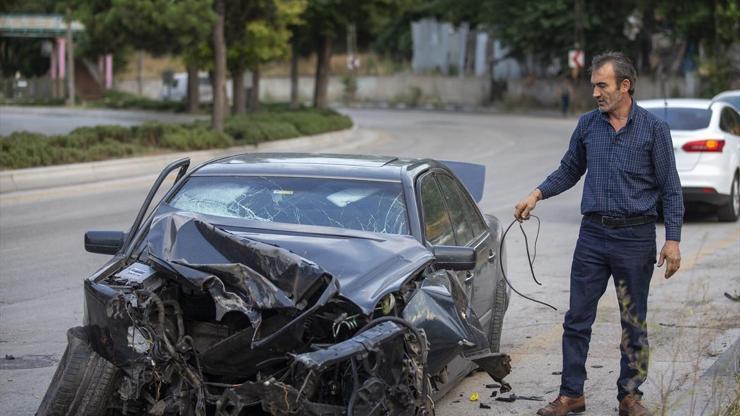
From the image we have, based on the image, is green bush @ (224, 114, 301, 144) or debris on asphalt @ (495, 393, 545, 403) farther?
green bush @ (224, 114, 301, 144)

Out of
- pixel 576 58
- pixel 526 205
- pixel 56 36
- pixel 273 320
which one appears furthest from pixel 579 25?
pixel 273 320

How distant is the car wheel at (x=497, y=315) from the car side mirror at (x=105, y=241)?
2.36 metres

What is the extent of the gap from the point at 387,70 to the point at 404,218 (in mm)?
70169

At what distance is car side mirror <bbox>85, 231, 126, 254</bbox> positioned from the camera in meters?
6.49

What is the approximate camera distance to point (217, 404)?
4805mm

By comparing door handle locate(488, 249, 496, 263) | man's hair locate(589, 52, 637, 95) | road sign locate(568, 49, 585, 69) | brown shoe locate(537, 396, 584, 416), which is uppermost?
road sign locate(568, 49, 585, 69)

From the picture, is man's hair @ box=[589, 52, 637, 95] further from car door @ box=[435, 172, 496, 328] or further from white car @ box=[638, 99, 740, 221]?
white car @ box=[638, 99, 740, 221]

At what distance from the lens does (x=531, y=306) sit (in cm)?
984

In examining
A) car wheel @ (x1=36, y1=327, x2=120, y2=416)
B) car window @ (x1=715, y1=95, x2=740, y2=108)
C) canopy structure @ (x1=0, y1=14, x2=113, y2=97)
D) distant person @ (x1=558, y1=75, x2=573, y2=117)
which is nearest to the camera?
car wheel @ (x1=36, y1=327, x2=120, y2=416)

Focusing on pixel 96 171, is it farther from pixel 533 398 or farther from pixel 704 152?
pixel 533 398

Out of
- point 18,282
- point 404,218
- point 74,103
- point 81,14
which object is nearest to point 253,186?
point 404,218

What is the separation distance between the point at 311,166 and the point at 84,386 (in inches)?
88.5

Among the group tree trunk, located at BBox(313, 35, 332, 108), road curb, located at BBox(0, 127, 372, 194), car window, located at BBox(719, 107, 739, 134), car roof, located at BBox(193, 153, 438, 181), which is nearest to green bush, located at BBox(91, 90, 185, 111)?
tree trunk, located at BBox(313, 35, 332, 108)

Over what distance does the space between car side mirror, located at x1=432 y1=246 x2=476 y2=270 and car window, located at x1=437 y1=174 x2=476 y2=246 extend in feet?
2.64
